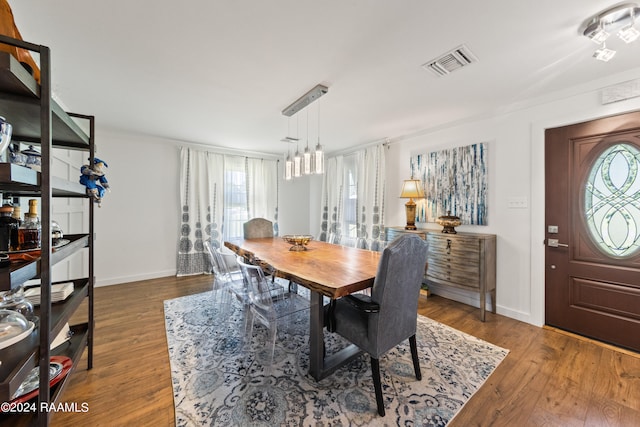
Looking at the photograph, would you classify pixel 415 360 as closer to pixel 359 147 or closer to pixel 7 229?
pixel 7 229

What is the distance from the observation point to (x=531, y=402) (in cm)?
159

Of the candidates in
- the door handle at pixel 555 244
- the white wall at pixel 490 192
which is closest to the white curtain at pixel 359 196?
the white wall at pixel 490 192

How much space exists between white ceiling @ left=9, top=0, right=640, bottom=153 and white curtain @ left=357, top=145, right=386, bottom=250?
4.12 ft

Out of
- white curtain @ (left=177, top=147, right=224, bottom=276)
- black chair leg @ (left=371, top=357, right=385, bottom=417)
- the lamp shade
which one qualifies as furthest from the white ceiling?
black chair leg @ (left=371, top=357, right=385, bottom=417)

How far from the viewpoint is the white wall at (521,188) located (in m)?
2.49

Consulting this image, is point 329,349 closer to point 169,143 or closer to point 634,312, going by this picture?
point 634,312

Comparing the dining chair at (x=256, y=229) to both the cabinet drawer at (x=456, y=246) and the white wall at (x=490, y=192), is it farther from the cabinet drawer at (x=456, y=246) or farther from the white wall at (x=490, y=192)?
the cabinet drawer at (x=456, y=246)

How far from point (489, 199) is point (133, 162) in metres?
5.24

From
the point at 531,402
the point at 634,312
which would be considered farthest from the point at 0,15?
the point at 634,312

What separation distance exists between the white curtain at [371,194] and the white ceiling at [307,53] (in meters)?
1.26

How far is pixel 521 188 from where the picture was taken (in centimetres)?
275

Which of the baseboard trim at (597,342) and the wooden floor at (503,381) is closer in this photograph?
the wooden floor at (503,381)

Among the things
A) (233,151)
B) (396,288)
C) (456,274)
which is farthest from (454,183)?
(233,151)

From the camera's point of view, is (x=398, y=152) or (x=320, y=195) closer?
(x=398, y=152)
